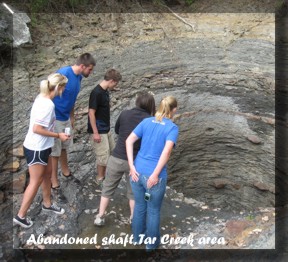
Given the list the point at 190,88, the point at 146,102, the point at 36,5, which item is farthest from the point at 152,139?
the point at 36,5

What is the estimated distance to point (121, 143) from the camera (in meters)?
4.22

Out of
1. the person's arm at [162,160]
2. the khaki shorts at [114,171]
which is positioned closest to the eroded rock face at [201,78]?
the khaki shorts at [114,171]

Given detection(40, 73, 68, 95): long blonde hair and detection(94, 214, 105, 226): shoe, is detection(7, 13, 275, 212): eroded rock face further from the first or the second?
detection(40, 73, 68, 95): long blonde hair

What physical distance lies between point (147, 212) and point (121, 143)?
775mm

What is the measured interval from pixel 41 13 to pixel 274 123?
527 cm

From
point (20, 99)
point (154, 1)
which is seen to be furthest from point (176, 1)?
point (20, 99)

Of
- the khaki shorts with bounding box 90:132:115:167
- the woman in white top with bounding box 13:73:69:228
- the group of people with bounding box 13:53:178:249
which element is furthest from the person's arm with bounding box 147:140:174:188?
the khaki shorts with bounding box 90:132:115:167

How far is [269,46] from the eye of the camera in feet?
29.4

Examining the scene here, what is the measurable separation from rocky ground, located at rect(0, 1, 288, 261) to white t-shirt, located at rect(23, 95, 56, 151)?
1.32 m

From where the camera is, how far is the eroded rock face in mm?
7961

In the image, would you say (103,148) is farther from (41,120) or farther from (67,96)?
(41,120)

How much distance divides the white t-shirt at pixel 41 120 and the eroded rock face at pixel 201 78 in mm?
3236

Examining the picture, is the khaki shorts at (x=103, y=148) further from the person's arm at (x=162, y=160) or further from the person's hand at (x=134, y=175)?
the person's arm at (x=162, y=160)

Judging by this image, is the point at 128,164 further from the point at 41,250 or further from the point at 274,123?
the point at 274,123
